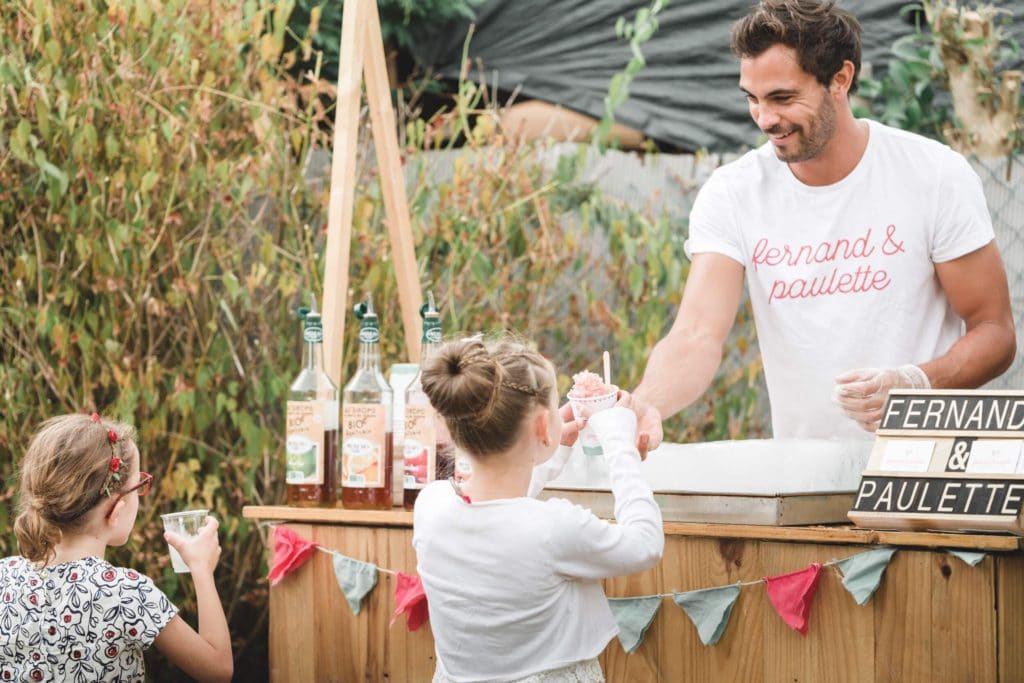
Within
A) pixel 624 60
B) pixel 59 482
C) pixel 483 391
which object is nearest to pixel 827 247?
pixel 483 391

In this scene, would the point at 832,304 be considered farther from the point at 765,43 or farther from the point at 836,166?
the point at 765,43

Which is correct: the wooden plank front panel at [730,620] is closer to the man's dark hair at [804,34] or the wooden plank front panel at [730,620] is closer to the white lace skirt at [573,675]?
the white lace skirt at [573,675]

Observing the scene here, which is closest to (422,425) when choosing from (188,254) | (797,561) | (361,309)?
(361,309)

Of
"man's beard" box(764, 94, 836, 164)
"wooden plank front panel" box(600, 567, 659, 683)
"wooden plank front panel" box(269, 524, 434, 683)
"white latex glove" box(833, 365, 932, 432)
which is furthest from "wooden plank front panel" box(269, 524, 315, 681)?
"man's beard" box(764, 94, 836, 164)

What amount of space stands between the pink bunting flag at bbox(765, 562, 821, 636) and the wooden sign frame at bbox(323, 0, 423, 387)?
42.2 inches

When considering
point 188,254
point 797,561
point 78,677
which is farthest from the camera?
point 188,254

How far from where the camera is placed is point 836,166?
265 cm

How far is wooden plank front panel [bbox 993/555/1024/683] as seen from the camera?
5.92 feet

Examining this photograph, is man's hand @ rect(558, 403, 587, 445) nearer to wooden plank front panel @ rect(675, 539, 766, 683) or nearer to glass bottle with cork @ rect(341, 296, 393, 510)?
wooden plank front panel @ rect(675, 539, 766, 683)

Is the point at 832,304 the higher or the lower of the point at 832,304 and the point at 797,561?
the higher

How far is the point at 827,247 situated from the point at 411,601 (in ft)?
3.52

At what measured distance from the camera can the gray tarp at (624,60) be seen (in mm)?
4863

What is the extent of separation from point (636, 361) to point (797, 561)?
1.95 metres

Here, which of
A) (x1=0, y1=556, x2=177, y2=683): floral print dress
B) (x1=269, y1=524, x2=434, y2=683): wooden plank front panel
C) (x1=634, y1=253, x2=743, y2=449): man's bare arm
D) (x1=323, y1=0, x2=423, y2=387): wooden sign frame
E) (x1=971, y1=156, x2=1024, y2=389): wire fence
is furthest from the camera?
(x1=971, y1=156, x2=1024, y2=389): wire fence
